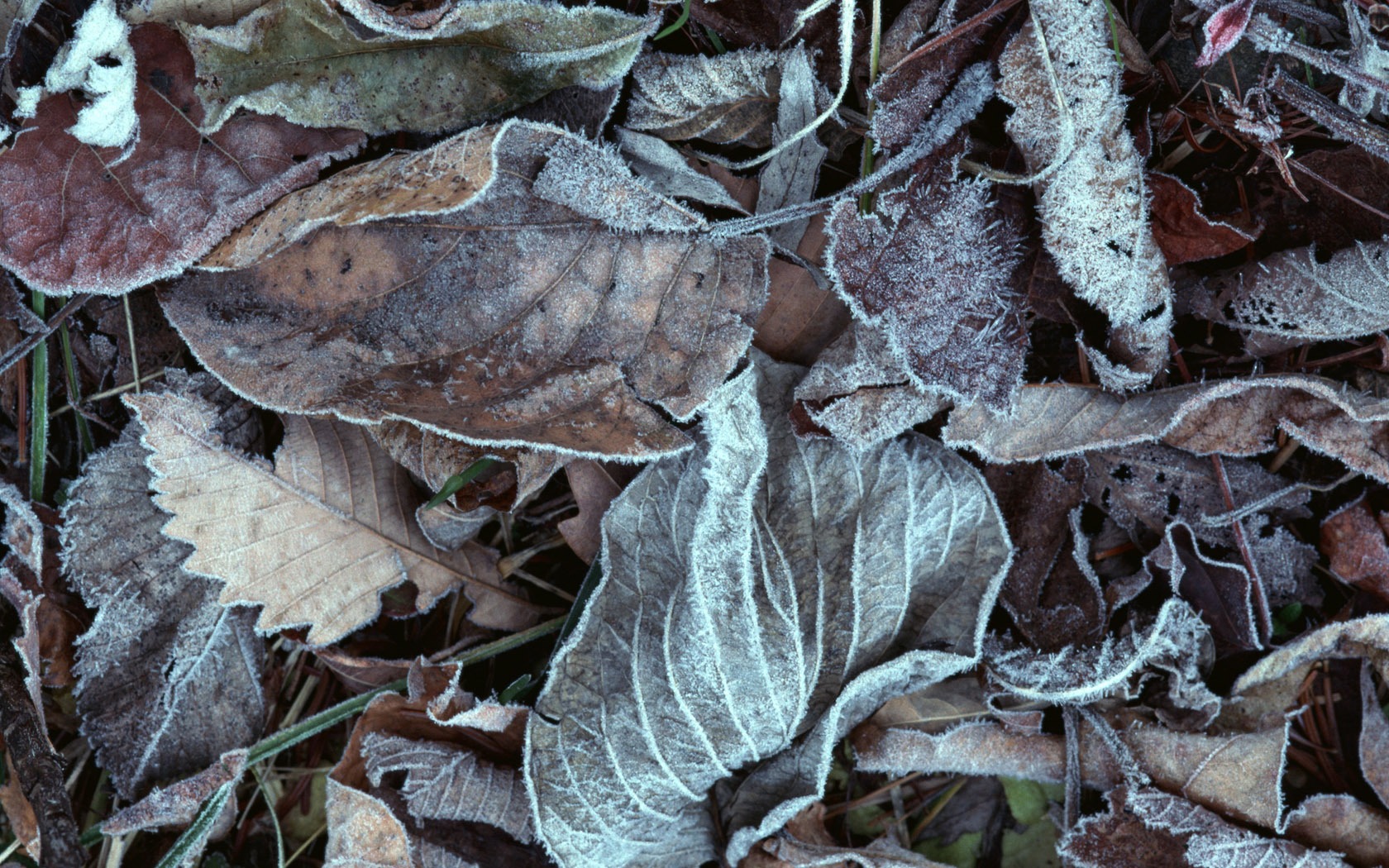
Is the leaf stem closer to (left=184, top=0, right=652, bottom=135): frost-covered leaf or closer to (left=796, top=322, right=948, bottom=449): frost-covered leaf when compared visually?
(left=184, top=0, right=652, bottom=135): frost-covered leaf

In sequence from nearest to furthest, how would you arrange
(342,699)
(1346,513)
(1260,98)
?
(1260,98), (1346,513), (342,699)

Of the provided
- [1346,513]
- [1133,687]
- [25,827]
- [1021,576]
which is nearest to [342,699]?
[25,827]

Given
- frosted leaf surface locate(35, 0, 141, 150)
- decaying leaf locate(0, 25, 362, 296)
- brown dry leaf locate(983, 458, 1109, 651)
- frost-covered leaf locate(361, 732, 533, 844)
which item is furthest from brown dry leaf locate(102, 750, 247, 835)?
brown dry leaf locate(983, 458, 1109, 651)

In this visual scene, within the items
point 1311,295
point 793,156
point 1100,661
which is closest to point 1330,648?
point 1100,661

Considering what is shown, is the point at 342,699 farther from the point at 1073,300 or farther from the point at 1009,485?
the point at 1073,300

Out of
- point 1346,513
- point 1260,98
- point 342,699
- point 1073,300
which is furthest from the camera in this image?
point 342,699

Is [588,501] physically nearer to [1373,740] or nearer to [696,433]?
[696,433]

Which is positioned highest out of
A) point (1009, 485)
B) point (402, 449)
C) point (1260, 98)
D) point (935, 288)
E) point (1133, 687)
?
point (1260, 98)
